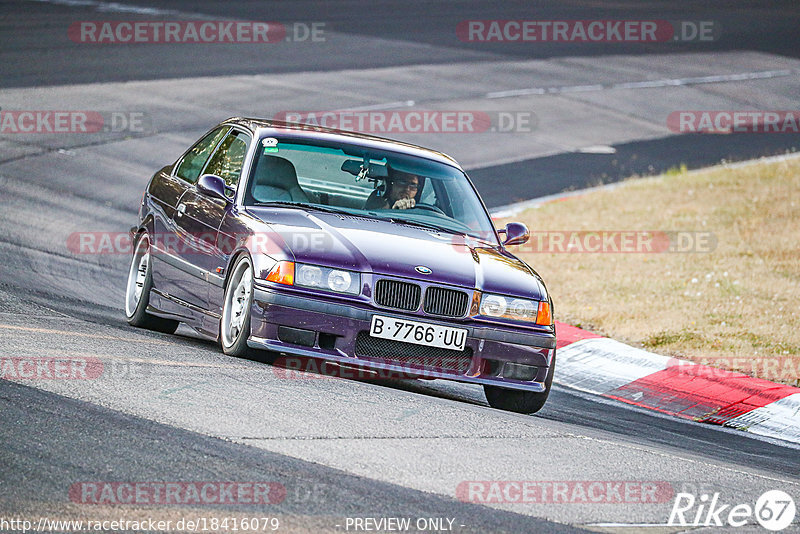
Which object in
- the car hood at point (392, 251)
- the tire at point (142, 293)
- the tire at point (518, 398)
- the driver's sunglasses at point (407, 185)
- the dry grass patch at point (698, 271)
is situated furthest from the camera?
the dry grass patch at point (698, 271)

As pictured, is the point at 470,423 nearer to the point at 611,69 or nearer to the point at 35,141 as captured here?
the point at 35,141

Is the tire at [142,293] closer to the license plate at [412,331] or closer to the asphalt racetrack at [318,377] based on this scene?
the asphalt racetrack at [318,377]

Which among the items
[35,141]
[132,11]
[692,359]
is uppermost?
[132,11]

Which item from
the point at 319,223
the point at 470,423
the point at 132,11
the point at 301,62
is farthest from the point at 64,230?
the point at 132,11

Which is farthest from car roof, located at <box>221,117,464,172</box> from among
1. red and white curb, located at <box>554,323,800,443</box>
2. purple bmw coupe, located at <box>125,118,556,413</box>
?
red and white curb, located at <box>554,323,800,443</box>

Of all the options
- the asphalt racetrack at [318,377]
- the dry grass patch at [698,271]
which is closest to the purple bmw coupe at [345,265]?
the asphalt racetrack at [318,377]

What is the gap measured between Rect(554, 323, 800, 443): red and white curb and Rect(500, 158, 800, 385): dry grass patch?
386 mm

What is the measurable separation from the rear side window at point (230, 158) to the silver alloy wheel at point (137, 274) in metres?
0.86

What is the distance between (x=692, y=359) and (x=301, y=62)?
1787cm

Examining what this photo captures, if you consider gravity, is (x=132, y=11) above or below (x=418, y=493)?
above

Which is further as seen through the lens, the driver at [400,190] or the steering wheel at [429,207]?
the steering wheel at [429,207]

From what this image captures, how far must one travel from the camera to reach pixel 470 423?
6.57 meters

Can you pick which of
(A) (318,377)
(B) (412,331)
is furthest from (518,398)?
(A) (318,377)

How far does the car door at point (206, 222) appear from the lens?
821 centimetres
